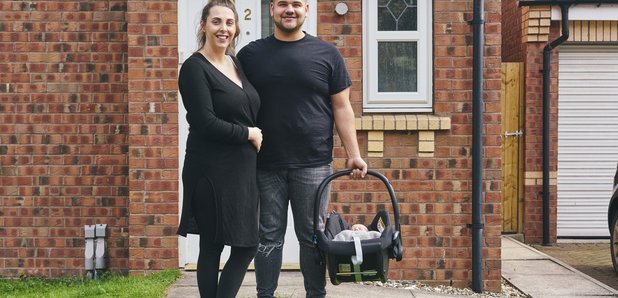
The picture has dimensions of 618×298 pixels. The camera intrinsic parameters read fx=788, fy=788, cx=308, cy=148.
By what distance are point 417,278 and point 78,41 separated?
3.42 m

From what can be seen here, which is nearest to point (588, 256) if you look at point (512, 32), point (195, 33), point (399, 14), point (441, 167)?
point (512, 32)

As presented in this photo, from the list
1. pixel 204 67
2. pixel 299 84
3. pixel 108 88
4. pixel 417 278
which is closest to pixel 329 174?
pixel 299 84

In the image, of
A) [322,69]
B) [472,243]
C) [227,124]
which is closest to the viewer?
[227,124]

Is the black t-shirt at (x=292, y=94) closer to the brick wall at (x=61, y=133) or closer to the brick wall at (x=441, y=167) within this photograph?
the brick wall at (x=441, y=167)

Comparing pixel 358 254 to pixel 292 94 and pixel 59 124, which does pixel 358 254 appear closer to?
pixel 292 94

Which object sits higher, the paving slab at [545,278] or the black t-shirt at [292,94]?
the black t-shirt at [292,94]

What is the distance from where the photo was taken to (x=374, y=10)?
6496mm

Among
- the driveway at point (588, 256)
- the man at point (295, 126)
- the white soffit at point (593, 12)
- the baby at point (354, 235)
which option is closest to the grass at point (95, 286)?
the man at point (295, 126)

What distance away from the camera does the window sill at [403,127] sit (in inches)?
249

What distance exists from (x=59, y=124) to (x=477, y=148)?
3448 millimetres

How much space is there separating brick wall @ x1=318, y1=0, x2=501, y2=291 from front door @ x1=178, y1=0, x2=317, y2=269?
17.6 inches

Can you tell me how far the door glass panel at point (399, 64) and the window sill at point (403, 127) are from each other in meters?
0.29

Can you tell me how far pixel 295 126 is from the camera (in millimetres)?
4125

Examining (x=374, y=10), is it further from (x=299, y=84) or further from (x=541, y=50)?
(x=541, y=50)
